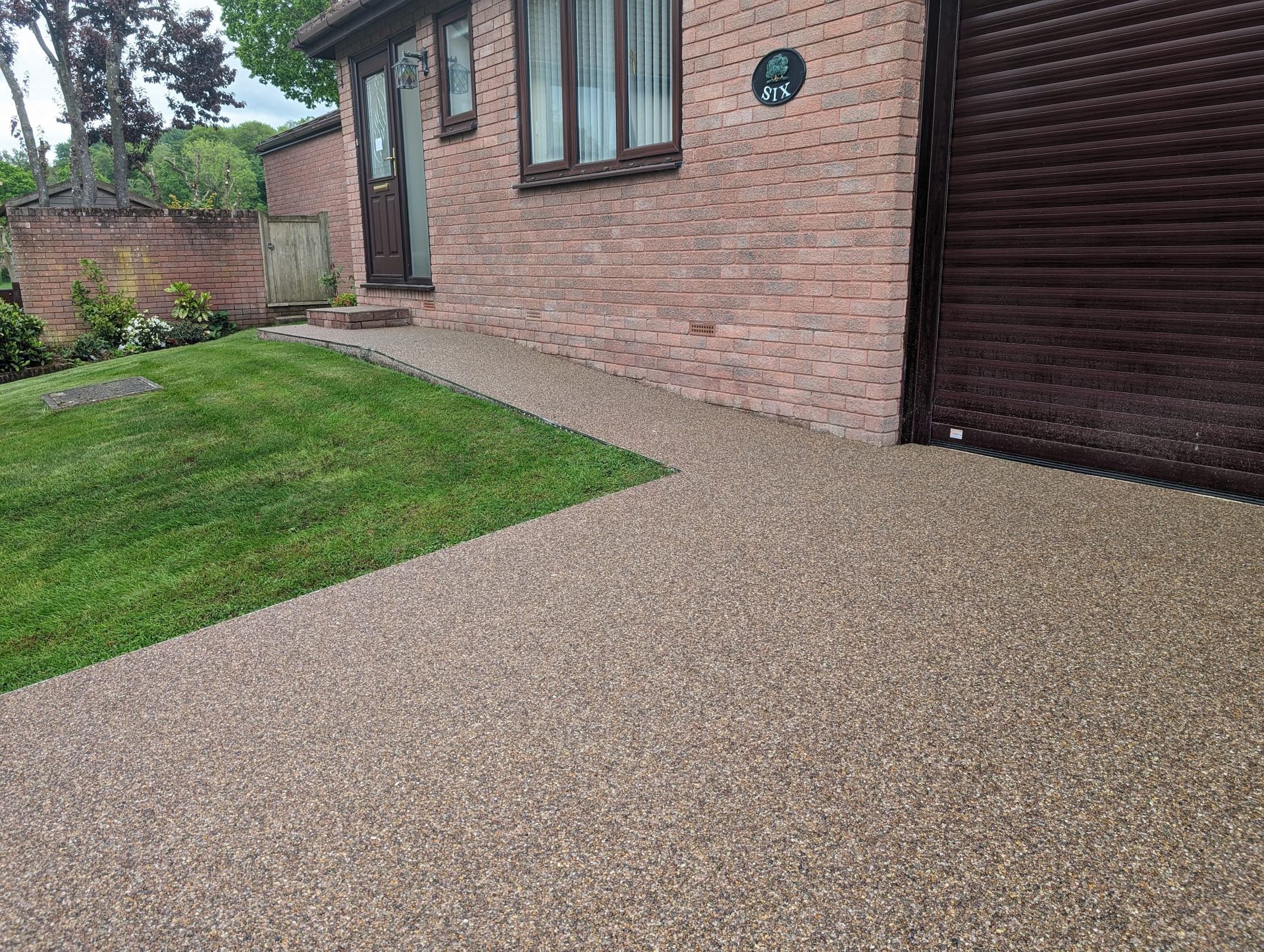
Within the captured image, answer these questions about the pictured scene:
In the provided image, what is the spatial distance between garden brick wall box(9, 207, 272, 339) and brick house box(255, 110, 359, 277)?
60.3 inches

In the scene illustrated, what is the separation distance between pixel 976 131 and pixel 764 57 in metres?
1.46

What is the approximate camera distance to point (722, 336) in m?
5.90

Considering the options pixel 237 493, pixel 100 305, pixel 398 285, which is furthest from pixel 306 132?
pixel 237 493

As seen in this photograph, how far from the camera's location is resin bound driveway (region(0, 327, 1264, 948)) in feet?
5.57

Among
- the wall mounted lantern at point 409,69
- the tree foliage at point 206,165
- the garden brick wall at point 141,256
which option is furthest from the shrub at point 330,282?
the tree foliage at point 206,165

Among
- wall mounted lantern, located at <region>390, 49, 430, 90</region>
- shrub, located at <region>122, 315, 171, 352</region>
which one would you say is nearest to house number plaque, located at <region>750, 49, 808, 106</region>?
wall mounted lantern, located at <region>390, 49, 430, 90</region>

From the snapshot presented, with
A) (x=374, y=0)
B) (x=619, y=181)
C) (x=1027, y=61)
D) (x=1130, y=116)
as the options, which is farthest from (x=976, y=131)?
(x=374, y=0)

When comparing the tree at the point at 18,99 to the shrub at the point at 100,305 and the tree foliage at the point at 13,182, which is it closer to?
the shrub at the point at 100,305

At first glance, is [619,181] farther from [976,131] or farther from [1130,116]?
[1130,116]

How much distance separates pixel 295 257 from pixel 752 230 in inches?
448

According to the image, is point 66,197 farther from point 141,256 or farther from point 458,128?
point 458,128

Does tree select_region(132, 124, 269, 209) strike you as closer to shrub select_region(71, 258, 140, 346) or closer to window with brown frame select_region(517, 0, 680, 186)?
shrub select_region(71, 258, 140, 346)

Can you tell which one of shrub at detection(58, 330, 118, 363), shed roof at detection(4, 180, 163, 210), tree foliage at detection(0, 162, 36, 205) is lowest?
shrub at detection(58, 330, 118, 363)

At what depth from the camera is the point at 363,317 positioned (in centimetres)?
939
